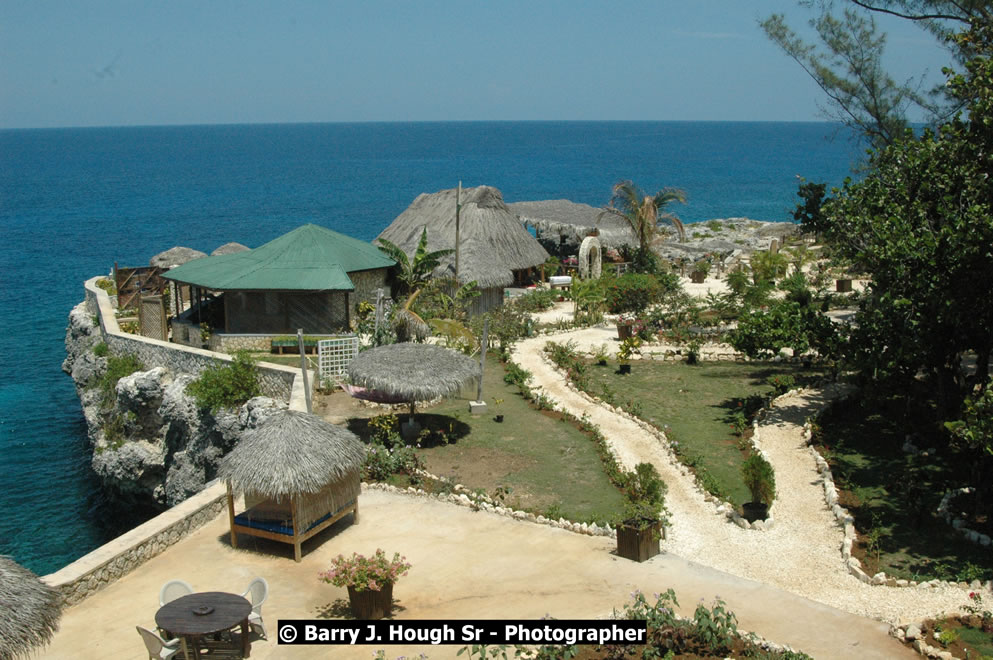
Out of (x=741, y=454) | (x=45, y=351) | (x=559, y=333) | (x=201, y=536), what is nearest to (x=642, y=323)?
(x=559, y=333)

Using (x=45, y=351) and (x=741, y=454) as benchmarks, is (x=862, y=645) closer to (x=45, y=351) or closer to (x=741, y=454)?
(x=741, y=454)

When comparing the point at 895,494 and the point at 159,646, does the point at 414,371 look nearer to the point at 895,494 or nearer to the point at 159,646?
the point at 159,646


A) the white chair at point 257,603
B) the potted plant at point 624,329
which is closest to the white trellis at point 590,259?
the potted plant at point 624,329

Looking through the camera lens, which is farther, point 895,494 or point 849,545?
point 895,494

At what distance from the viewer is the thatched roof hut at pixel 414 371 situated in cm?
1955

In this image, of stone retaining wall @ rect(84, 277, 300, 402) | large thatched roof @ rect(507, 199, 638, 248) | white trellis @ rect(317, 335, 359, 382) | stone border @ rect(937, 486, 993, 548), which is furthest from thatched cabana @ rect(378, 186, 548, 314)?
stone border @ rect(937, 486, 993, 548)

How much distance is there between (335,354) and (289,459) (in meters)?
10.1

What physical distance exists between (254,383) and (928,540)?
16.3 metres

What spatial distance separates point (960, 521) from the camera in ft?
50.0

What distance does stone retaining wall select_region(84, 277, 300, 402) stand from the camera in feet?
77.4

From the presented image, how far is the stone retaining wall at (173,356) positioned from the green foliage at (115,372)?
0.22 m

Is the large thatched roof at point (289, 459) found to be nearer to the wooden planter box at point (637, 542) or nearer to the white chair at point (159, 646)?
the white chair at point (159, 646)

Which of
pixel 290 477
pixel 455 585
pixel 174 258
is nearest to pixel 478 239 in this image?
pixel 174 258

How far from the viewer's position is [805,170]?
171875 millimetres
